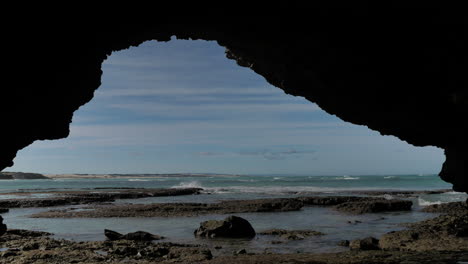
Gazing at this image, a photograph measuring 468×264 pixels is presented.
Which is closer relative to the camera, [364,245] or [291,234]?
[364,245]

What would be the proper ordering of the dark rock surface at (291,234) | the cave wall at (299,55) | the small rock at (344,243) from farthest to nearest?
the dark rock surface at (291,234) < the small rock at (344,243) < the cave wall at (299,55)

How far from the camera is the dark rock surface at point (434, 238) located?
15852 millimetres

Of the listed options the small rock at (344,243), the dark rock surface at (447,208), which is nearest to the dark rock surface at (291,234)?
the small rock at (344,243)

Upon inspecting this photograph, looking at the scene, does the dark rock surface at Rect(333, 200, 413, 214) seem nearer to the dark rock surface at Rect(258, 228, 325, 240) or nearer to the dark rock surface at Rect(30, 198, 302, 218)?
the dark rock surface at Rect(30, 198, 302, 218)

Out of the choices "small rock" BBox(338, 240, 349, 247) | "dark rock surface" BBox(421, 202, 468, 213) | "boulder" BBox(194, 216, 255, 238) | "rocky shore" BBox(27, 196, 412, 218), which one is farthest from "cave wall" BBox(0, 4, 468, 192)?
"rocky shore" BBox(27, 196, 412, 218)

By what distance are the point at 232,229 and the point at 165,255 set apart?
18.1ft

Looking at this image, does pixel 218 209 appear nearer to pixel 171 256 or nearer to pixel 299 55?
pixel 171 256

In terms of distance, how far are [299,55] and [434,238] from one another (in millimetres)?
10779

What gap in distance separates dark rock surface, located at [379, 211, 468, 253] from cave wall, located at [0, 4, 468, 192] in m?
2.49

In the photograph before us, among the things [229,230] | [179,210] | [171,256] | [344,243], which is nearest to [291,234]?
[229,230]

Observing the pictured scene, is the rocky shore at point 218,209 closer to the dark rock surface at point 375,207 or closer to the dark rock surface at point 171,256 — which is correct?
the dark rock surface at point 375,207

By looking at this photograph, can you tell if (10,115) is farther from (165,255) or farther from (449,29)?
(449,29)

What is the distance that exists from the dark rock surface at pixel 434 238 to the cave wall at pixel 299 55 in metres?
2.49

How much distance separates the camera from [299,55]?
14469 mm
